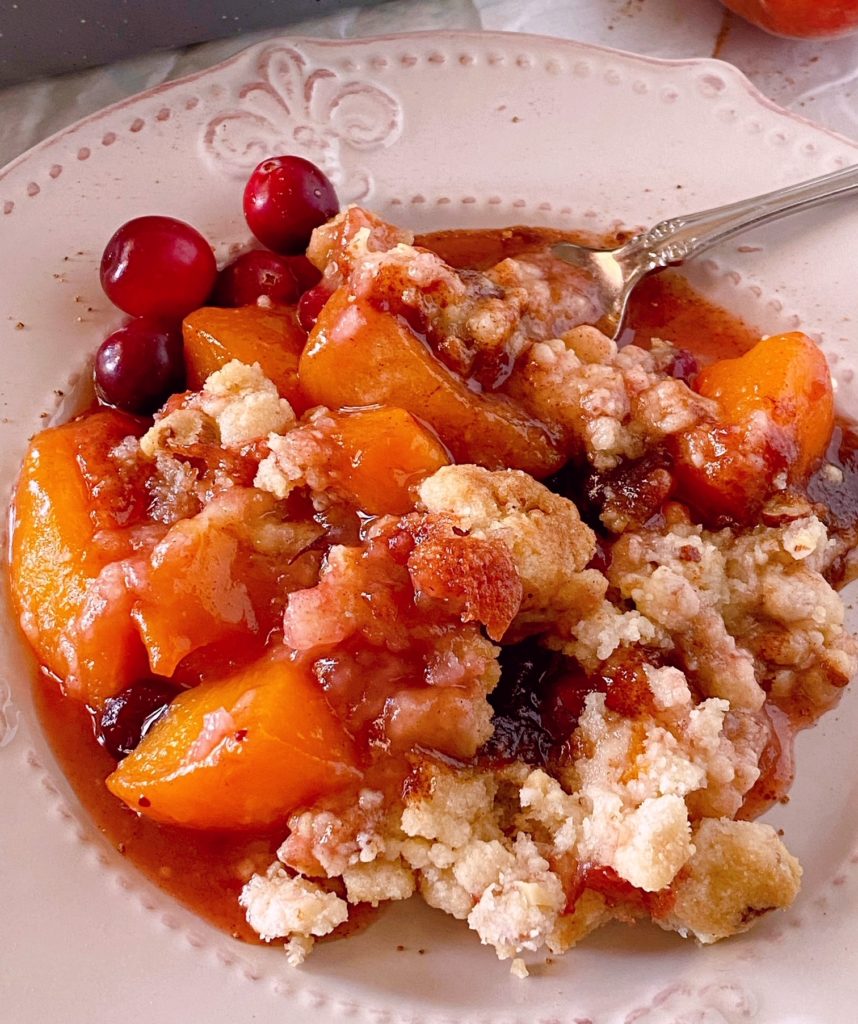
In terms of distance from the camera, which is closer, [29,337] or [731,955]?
[731,955]

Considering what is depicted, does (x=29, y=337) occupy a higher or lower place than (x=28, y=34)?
lower

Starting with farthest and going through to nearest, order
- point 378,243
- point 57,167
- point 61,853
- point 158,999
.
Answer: point 57,167 → point 378,243 → point 61,853 → point 158,999

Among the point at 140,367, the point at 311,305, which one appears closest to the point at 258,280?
the point at 311,305

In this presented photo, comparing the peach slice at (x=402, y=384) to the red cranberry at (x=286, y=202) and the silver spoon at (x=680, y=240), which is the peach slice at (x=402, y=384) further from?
the silver spoon at (x=680, y=240)

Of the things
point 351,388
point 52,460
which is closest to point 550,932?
point 351,388

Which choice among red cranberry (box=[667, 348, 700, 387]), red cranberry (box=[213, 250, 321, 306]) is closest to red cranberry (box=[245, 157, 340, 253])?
red cranberry (box=[213, 250, 321, 306])

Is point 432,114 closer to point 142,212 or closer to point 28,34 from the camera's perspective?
point 142,212

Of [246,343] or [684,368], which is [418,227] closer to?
[246,343]
